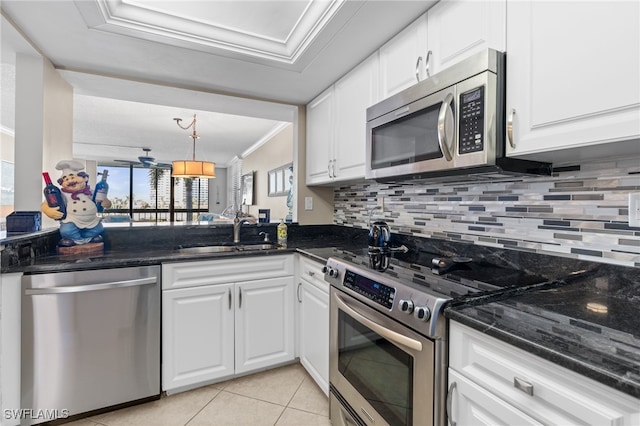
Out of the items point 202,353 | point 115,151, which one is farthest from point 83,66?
point 115,151

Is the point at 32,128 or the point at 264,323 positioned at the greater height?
the point at 32,128

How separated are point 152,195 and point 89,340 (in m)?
7.59

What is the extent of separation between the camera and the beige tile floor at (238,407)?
1685 mm

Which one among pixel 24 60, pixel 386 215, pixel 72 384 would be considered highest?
pixel 24 60

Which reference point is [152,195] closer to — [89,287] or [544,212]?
[89,287]

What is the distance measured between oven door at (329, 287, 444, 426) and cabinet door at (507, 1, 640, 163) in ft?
2.49

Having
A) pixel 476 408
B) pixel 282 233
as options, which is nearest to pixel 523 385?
pixel 476 408

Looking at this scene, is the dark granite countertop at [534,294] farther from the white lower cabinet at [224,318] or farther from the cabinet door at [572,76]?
the cabinet door at [572,76]

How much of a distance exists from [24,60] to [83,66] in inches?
11.4

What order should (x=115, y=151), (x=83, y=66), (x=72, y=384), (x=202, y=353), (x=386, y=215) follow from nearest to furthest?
(x=72, y=384) < (x=202, y=353) < (x=83, y=66) < (x=386, y=215) < (x=115, y=151)

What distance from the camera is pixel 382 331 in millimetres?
1191

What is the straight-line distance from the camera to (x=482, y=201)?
1552 mm

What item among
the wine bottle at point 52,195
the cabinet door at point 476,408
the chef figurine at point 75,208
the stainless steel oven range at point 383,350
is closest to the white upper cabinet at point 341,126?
the stainless steel oven range at point 383,350

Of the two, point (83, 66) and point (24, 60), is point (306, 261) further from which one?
point (24, 60)
